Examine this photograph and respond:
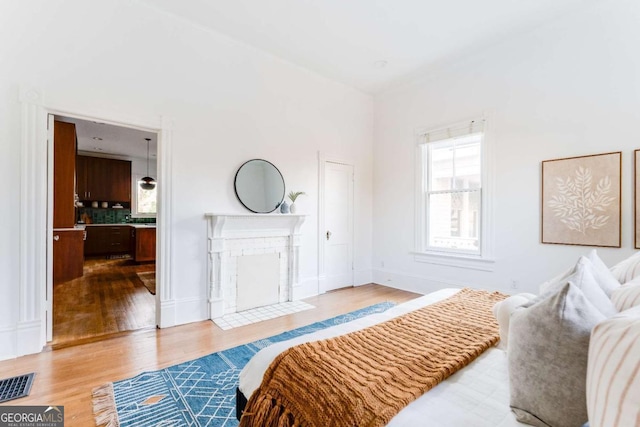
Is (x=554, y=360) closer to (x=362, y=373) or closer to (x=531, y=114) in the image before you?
(x=362, y=373)

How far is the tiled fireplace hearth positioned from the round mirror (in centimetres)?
20

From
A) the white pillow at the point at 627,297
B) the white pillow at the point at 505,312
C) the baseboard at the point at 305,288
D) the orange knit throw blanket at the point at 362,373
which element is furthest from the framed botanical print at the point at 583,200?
the baseboard at the point at 305,288

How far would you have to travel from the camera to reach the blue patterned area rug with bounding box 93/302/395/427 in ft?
5.69

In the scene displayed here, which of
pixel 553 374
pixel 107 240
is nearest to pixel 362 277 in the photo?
pixel 553 374

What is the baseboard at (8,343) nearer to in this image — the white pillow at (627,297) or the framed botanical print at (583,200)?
the white pillow at (627,297)

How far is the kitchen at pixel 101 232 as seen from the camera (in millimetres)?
3459

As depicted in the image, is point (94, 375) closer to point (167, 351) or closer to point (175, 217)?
point (167, 351)

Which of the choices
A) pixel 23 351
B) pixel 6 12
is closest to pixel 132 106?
pixel 6 12

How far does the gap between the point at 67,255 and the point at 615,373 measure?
683 cm

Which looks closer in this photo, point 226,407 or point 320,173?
point 226,407

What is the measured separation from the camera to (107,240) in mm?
7855

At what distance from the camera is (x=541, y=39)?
3.48m

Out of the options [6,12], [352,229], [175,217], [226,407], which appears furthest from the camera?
[352,229]

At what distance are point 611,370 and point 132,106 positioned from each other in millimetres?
3738
